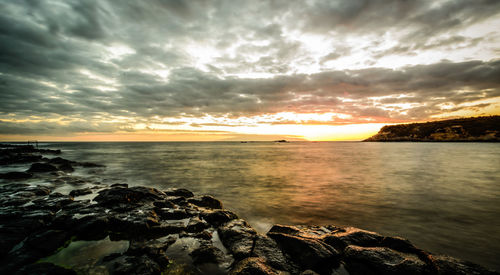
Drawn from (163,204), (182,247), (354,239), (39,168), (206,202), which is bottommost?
(206,202)

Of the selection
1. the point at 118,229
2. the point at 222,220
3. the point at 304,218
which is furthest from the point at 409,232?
the point at 118,229

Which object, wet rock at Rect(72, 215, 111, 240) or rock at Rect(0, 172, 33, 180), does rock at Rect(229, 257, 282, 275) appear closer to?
wet rock at Rect(72, 215, 111, 240)

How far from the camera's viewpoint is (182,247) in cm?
640

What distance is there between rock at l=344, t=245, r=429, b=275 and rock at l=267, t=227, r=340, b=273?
0.42 m

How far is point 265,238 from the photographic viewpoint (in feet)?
21.2

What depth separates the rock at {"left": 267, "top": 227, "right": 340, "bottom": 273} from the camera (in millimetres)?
5340

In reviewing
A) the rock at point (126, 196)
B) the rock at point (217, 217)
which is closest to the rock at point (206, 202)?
the rock at point (126, 196)

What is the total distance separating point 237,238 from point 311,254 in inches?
95.0

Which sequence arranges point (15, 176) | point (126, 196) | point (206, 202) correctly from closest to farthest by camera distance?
1. point (126, 196)
2. point (206, 202)
3. point (15, 176)

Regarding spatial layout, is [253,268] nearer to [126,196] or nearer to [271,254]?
[271,254]

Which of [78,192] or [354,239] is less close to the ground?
[354,239]

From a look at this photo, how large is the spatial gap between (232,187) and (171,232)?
450 inches

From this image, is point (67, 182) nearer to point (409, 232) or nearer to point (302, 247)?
point (302, 247)

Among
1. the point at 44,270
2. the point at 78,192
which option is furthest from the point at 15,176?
the point at 44,270
